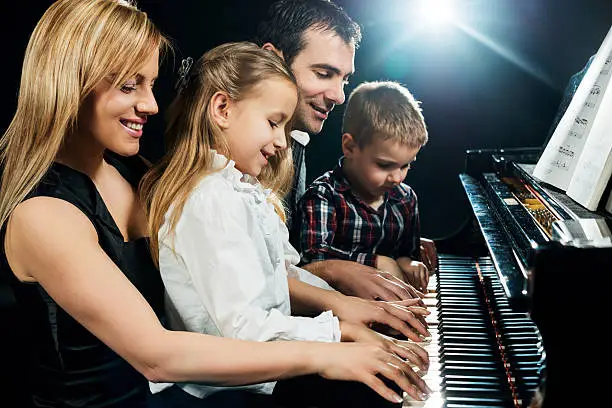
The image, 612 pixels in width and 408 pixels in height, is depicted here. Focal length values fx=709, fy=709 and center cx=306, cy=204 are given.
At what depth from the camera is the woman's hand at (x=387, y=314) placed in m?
1.73

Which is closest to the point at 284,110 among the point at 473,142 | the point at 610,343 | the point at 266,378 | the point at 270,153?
the point at 270,153

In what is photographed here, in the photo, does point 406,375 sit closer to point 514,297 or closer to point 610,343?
point 514,297

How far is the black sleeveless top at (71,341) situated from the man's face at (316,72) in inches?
50.4

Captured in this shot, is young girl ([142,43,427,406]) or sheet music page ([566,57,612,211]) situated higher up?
sheet music page ([566,57,612,211])

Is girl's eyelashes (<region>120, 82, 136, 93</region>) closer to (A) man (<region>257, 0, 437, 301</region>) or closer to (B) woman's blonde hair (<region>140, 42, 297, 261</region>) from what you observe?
(B) woman's blonde hair (<region>140, 42, 297, 261</region>)

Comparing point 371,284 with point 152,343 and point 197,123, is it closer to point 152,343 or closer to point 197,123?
point 197,123

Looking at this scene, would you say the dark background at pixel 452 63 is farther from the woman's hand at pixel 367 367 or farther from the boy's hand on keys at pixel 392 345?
the woman's hand at pixel 367 367

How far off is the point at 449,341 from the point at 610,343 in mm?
598

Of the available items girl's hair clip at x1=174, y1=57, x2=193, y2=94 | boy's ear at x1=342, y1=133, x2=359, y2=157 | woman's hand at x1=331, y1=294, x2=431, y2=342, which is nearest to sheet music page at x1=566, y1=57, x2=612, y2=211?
woman's hand at x1=331, y1=294, x2=431, y2=342

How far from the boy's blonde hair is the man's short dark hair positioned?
0.25 metres

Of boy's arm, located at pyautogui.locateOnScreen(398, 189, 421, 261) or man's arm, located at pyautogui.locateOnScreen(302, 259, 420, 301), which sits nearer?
man's arm, located at pyautogui.locateOnScreen(302, 259, 420, 301)

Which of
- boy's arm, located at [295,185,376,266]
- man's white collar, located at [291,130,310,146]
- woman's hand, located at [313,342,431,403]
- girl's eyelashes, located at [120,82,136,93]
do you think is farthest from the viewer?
man's white collar, located at [291,130,310,146]

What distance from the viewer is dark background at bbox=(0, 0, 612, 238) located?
3.32m

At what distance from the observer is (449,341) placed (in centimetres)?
169
